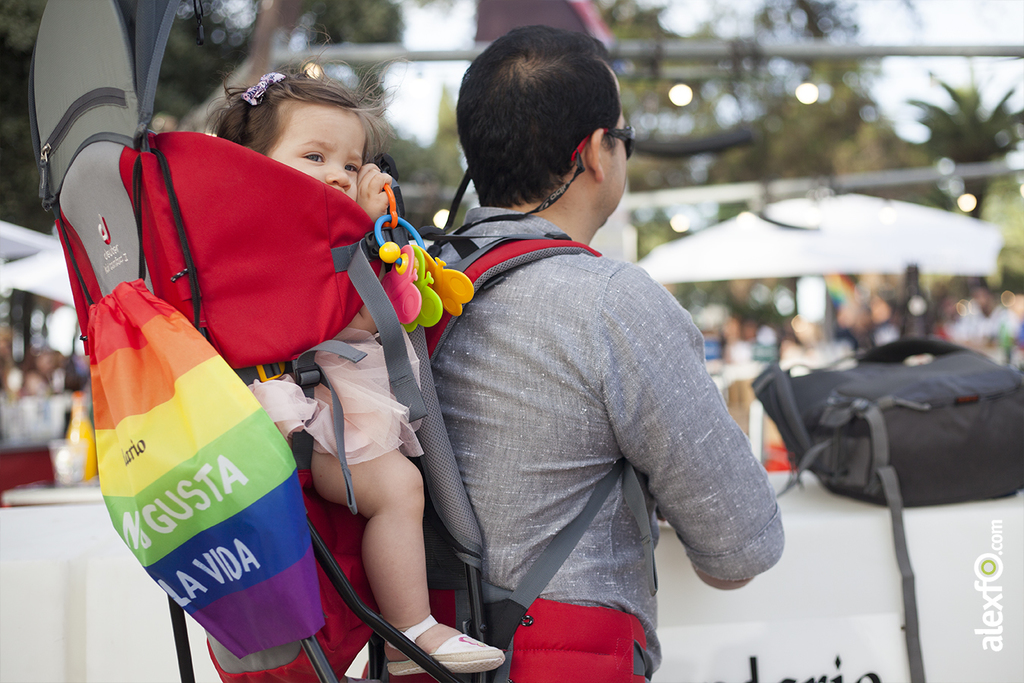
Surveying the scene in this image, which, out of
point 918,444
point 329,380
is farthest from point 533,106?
point 918,444

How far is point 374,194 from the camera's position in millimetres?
1467

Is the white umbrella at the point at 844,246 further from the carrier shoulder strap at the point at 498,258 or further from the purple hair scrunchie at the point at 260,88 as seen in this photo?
the purple hair scrunchie at the point at 260,88

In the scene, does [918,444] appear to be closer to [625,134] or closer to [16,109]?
[625,134]

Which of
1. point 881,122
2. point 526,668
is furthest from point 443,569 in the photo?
point 881,122

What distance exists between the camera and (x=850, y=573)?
2.22 meters

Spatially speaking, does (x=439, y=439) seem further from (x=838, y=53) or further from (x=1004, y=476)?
(x=838, y=53)

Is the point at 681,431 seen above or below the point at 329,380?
below

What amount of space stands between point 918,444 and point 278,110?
6.41 feet

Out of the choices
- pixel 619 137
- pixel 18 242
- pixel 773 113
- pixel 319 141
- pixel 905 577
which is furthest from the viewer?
pixel 773 113

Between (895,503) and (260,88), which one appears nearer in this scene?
(260,88)

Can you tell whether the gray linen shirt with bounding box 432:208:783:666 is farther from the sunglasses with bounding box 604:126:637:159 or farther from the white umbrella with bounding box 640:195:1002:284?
the white umbrella with bounding box 640:195:1002:284

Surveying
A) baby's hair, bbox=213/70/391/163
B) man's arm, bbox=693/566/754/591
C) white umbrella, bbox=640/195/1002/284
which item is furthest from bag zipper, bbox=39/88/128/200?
white umbrella, bbox=640/195/1002/284

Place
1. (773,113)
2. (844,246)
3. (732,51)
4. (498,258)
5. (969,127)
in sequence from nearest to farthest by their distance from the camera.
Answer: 1. (498,258)
2. (732,51)
3. (844,246)
4. (773,113)
5. (969,127)

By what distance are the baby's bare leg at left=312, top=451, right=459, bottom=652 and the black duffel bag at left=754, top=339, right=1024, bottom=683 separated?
1.44 metres
